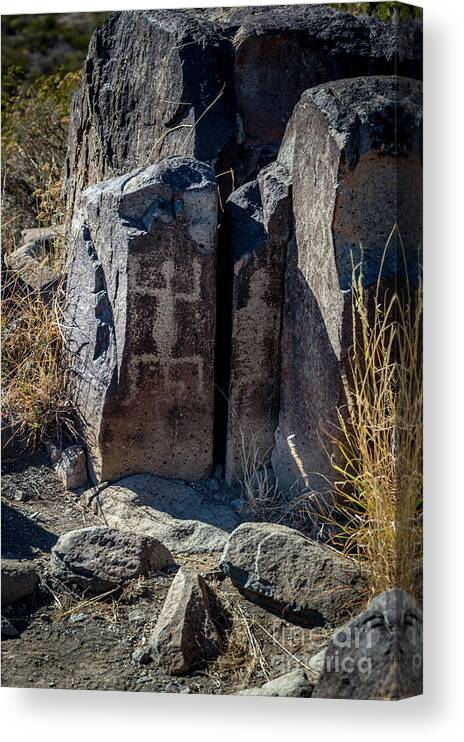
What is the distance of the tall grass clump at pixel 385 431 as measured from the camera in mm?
4340

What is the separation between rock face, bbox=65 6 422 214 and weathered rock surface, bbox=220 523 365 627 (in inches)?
70.2

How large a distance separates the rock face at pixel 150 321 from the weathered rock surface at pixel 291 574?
0.67 meters

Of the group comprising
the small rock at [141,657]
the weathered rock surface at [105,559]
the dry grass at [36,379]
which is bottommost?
the small rock at [141,657]

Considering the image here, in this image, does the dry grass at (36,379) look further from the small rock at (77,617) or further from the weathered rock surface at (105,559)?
the small rock at (77,617)

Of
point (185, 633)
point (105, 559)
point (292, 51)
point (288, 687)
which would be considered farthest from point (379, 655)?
point (292, 51)

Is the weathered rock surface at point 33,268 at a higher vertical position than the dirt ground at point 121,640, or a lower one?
higher

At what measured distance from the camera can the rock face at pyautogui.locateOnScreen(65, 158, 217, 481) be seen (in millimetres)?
5145

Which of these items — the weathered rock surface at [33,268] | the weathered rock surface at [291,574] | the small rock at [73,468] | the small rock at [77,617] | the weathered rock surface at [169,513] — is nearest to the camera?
the weathered rock surface at [291,574]

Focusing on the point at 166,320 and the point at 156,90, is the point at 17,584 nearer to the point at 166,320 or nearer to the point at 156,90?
the point at 166,320

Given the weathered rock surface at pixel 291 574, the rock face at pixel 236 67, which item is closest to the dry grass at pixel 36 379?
the rock face at pixel 236 67

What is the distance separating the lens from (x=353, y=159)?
4570 mm

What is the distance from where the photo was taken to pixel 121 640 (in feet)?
15.5

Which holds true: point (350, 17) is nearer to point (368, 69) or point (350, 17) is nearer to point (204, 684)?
point (368, 69)

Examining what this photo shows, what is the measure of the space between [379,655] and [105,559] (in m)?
1.20
